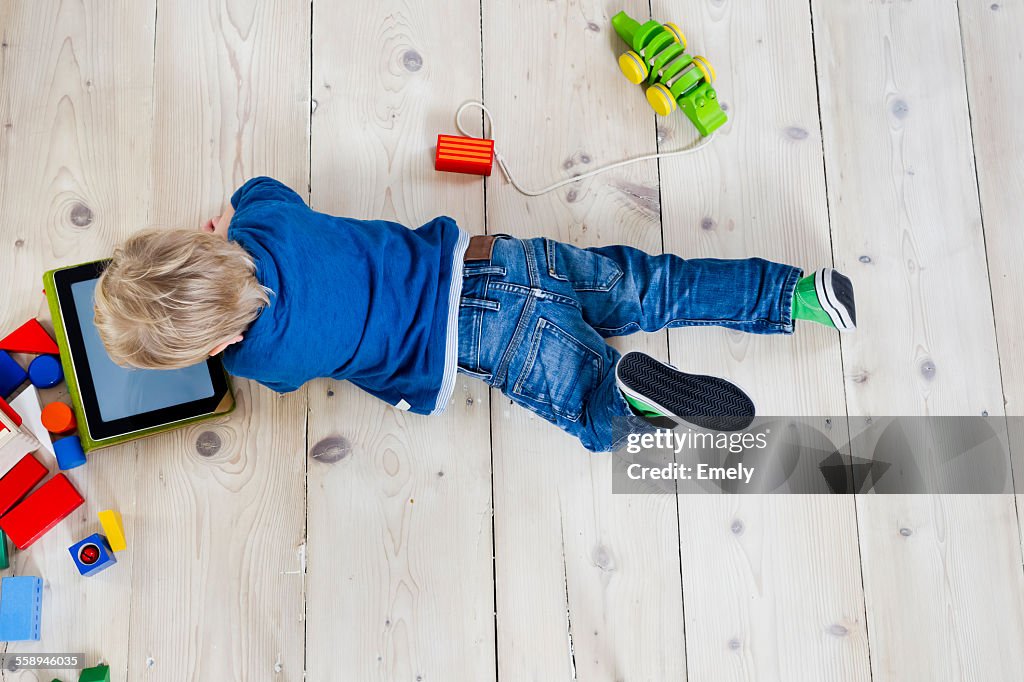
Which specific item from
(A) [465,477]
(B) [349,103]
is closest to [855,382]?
(A) [465,477]

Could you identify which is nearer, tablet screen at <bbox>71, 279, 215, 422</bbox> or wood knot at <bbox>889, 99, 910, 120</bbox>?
tablet screen at <bbox>71, 279, 215, 422</bbox>

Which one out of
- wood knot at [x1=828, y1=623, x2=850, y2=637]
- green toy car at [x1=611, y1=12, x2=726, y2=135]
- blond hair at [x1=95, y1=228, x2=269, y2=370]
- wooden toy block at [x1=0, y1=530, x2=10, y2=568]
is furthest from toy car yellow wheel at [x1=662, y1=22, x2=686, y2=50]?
wooden toy block at [x1=0, y1=530, x2=10, y2=568]

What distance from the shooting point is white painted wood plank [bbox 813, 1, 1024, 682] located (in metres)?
1.13

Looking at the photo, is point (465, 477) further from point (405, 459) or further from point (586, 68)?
point (586, 68)

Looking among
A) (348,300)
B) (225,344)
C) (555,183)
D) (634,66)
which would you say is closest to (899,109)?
(634,66)

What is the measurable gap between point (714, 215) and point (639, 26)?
304mm

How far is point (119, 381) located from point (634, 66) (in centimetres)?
85

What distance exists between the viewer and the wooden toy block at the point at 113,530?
108cm

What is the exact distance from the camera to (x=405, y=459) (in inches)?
44.9

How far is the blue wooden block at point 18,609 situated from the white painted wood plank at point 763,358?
2.89 feet

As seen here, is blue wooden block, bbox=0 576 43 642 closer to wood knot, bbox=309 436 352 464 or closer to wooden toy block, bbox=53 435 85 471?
wooden toy block, bbox=53 435 85 471

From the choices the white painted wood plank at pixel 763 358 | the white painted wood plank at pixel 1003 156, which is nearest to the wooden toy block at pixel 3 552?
the white painted wood plank at pixel 763 358
